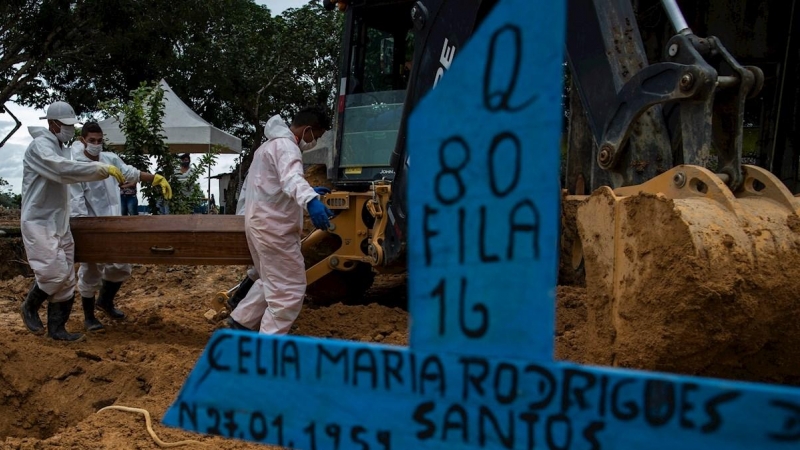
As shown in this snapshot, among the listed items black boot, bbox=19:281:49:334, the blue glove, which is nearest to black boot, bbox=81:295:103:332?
black boot, bbox=19:281:49:334

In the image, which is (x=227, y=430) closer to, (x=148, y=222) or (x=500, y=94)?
(x=500, y=94)

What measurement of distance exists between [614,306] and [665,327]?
247 millimetres

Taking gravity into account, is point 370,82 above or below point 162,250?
above

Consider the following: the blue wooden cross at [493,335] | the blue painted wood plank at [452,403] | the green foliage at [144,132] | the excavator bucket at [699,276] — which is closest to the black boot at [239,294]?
the excavator bucket at [699,276]

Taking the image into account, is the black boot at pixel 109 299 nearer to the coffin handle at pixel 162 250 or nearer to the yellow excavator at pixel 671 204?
the coffin handle at pixel 162 250

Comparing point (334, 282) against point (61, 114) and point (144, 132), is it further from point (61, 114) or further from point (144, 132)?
point (144, 132)

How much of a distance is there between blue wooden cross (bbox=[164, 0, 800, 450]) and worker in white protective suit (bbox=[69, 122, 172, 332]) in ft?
15.8

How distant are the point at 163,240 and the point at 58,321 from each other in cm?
101

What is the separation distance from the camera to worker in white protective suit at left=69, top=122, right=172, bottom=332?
19.8 feet

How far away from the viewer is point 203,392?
5.46ft

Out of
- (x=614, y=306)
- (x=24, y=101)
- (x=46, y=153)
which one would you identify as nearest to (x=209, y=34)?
(x=24, y=101)

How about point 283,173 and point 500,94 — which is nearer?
point 500,94

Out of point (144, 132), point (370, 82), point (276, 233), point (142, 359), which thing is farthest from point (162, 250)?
point (144, 132)

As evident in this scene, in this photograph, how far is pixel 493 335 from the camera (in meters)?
1.36
